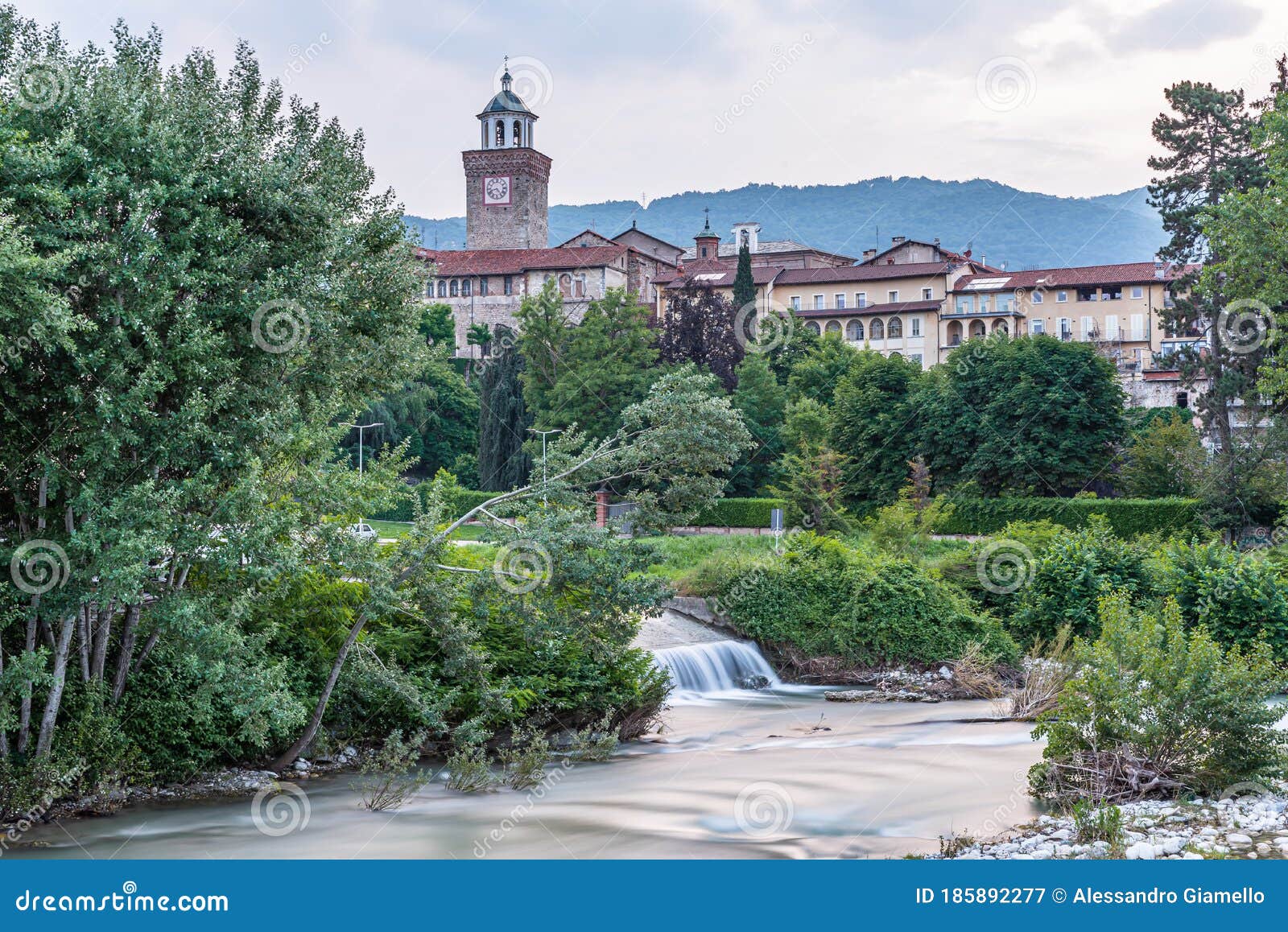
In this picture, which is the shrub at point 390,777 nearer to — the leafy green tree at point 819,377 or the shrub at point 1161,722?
the shrub at point 1161,722

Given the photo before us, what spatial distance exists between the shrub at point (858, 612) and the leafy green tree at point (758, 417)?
26583 millimetres

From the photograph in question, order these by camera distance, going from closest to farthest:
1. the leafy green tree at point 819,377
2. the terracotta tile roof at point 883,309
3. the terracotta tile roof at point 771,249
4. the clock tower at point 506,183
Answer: the leafy green tree at point 819,377 < the terracotta tile roof at point 883,309 < the clock tower at point 506,183 < the terracotta tile roof at point 771,249

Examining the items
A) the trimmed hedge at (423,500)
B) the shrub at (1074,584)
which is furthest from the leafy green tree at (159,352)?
the trimmed hedge at (423,500)

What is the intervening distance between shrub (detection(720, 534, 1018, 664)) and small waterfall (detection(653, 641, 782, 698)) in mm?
731

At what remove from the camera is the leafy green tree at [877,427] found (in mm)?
51000

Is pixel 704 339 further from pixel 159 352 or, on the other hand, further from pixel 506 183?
pixel 159 352

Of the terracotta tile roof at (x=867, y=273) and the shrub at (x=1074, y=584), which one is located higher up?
the terracotta tile roof at (x=867, y=273)

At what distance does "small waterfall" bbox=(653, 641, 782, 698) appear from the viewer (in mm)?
24859

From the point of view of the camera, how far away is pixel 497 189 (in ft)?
380

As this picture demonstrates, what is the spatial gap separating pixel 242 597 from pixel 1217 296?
3912cm

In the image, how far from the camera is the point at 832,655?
26.3 metres

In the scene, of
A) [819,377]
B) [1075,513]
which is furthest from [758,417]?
[1075,513]

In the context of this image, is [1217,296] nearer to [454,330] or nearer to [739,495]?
[739,495]
